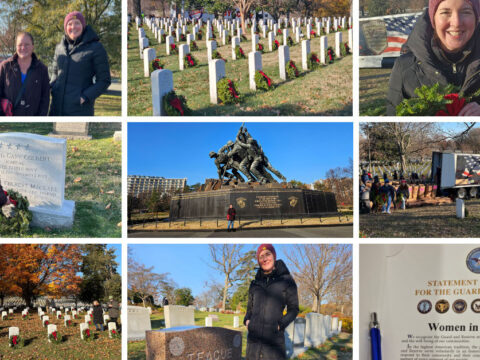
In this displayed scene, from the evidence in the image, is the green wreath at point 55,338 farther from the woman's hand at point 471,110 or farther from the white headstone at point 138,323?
the woman's hand at point 471,110

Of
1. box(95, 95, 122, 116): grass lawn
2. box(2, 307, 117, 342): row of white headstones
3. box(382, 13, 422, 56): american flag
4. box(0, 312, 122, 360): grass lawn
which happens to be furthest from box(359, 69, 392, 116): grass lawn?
box(0, 312, 122, 360): grass lawn

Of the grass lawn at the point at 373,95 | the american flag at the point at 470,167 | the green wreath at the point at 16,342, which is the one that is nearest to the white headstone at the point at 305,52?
the grass lawn at the point at 373,95

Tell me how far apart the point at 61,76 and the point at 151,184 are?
157cm

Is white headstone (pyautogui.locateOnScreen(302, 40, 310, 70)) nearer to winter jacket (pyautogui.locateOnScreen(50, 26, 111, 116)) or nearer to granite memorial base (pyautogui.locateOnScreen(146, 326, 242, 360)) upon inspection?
winter jacket (pyautogui.locateOnScreen(50, 26, 111, 116))

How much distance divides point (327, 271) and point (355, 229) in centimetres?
56

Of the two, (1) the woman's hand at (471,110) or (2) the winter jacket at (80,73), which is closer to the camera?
(1) the woman's hand at (471,110)

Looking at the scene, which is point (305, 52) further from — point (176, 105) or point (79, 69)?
point (79, 69)

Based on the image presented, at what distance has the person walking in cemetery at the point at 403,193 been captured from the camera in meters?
5.54

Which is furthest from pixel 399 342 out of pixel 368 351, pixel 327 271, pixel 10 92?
pixel 10 92

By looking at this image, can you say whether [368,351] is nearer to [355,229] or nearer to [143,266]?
[355,229]

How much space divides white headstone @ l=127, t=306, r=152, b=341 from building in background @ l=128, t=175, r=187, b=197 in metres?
1.28

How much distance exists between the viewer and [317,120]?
5.39 meters

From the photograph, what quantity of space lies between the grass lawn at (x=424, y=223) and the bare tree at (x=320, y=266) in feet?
1.16

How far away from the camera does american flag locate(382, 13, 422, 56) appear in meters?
5.46
